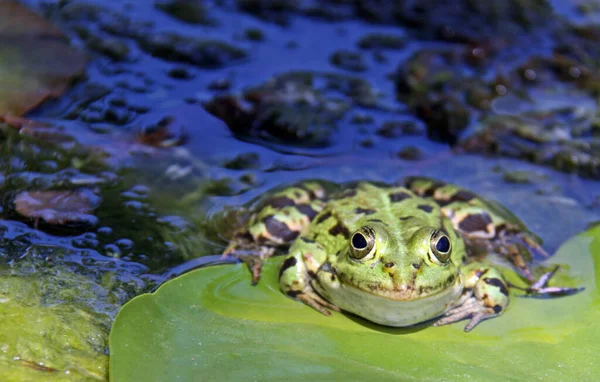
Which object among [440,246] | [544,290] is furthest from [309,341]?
[544,290]

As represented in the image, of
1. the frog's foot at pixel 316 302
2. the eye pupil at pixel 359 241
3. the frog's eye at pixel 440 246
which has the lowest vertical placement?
the frog's foot at pixel 316 302

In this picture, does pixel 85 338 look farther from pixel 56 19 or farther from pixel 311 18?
pixel 311 18

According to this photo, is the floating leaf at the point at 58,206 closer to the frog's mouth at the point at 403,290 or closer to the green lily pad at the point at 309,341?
the green lily pad at the point at 309,341

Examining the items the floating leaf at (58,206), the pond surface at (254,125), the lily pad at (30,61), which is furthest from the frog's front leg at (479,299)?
the lily pad at (30,61)

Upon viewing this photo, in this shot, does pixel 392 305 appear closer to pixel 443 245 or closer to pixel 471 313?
pixel 443 245

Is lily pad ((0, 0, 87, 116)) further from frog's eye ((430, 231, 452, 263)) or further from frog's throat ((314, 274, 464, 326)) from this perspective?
frog's eye ((430, 231, 452, 263))

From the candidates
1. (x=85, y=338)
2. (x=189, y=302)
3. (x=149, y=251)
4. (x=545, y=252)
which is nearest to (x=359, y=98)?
(x=545, y=252)
